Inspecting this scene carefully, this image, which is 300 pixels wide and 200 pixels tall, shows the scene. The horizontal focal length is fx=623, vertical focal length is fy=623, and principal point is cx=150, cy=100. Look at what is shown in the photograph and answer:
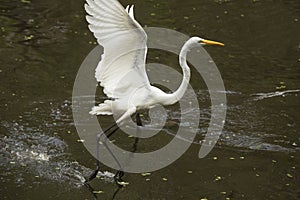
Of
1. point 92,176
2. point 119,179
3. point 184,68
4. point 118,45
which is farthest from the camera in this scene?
point 184,68

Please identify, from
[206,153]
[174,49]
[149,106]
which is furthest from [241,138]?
[174,49]

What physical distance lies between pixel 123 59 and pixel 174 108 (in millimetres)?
1761

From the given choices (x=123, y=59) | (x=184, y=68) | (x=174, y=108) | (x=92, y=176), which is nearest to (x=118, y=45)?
(x=123, y=59)

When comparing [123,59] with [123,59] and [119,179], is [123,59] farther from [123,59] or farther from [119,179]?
[119,179]

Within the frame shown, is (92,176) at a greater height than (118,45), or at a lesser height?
lesser

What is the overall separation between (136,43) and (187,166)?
4.30ft

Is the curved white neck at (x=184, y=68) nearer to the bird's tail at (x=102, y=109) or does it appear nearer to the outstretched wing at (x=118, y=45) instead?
the outstretched wing at (x=118, y=45)

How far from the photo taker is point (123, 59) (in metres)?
5.26

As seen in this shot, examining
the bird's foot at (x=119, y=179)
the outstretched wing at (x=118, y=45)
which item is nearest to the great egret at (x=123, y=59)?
the outstretched wing at (x=118, y=45)

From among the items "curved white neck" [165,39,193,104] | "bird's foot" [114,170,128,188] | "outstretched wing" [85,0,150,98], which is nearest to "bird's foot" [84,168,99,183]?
"bird's foot" [114,170,128,188]

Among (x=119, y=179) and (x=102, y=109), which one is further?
(x=102, y=109)

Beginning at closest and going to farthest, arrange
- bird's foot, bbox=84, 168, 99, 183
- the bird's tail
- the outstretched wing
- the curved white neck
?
the outstretched wing
bird's foot, bbox=84, 168, 99, 183
the curved white neck
the bird's tail

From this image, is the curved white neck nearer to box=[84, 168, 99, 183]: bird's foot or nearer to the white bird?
the white bird

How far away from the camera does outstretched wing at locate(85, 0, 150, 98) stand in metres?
4.82
